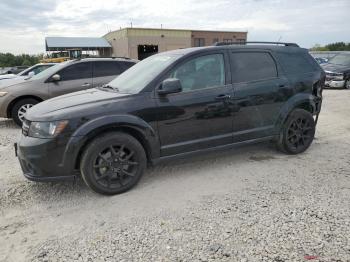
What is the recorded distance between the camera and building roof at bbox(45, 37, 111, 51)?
40375 millimetres

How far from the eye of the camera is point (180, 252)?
2.82m

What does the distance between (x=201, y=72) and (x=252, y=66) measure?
897 mm

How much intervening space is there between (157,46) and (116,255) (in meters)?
43.5

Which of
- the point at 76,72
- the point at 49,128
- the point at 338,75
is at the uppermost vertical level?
the point at 76,72

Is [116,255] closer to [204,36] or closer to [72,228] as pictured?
[72,228]

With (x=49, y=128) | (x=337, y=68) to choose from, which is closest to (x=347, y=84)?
(x=337, y=68)

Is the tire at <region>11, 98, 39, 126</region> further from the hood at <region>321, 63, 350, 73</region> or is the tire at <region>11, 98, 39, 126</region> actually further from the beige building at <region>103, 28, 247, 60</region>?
the beige building at <region>103, 28, 247, 60</region>

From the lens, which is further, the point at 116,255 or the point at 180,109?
the point at 180,109

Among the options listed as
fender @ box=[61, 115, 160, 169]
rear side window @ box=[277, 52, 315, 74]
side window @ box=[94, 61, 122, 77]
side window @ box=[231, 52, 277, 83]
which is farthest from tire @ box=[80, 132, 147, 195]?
side window @ box=[94, 61, 122, 77]

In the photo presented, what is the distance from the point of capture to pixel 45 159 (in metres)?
3.61

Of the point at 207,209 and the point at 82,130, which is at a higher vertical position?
the point at 82,130

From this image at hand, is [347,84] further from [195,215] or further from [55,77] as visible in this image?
[195,215]

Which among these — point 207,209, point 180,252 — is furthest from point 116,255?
point 207,209

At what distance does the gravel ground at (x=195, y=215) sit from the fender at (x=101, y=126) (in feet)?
1.95
